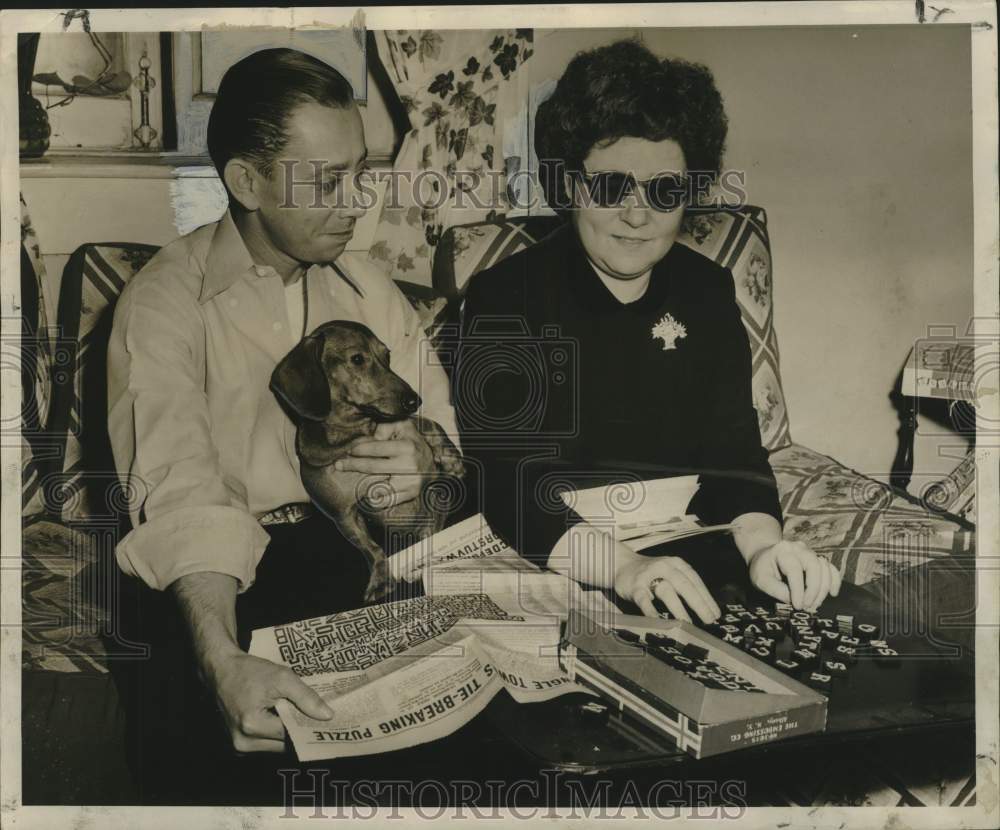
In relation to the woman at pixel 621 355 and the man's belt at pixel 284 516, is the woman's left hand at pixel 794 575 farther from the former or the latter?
the man's belt at pixel 284 516

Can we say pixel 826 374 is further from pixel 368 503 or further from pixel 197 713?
pixel 197 713

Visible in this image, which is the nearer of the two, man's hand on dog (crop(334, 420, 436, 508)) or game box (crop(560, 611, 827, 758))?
game box (crop(560, 611, 827, 758))

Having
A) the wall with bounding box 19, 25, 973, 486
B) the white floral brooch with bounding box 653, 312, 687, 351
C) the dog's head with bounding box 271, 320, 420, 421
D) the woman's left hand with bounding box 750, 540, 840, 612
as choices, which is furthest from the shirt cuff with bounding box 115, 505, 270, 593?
the woman's left hand with bounding box 750, 540, 840, 612

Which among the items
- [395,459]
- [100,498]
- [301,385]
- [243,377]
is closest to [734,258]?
[395,459]

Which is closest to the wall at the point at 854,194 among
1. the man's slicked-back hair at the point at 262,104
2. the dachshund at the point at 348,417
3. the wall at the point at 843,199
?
the wall at the point at 843,199

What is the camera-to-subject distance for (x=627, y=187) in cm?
206

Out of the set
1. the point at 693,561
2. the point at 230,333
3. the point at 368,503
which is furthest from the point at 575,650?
the point at 230,333

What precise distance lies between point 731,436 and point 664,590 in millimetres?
343

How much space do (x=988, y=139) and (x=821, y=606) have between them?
1.00 m

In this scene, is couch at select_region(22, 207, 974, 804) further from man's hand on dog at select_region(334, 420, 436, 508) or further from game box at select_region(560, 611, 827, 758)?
game box at select_region(560, 611, 827, 758)

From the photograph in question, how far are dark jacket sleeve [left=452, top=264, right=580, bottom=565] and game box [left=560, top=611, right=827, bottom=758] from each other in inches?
10.0

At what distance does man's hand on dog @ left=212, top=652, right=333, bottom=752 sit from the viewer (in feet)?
6.38

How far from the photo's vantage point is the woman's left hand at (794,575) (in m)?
2.08

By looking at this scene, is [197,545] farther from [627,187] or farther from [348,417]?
[627,187]
